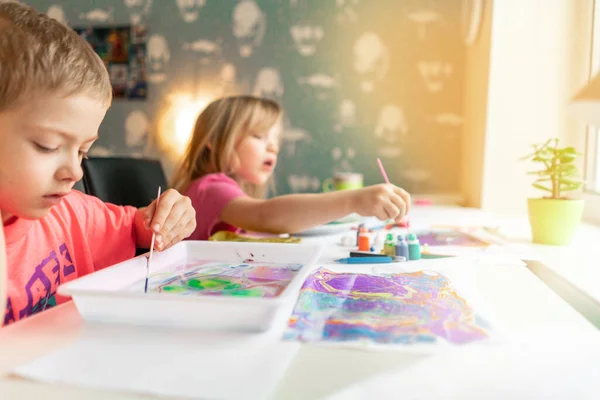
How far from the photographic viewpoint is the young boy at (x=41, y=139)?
0.65 m

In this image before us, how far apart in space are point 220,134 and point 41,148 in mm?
909

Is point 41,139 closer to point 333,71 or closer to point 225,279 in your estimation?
point 225,279

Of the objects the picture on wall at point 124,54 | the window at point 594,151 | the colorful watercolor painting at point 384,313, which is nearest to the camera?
the colorful watercolor painting at point 384,313

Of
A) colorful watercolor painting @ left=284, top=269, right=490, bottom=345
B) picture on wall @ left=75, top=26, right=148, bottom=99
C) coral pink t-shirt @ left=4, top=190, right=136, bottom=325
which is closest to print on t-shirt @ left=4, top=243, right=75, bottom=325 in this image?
coral pink t-shirt @ left=4, top=190, right=136, bottom=325

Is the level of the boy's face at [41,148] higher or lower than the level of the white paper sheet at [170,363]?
higher

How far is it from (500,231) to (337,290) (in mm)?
701

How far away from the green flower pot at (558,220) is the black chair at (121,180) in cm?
99

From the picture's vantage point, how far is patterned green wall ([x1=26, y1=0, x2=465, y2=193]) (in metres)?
2.22

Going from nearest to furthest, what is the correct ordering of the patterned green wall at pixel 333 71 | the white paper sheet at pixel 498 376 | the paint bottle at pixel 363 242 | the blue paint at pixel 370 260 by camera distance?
the white paper sheet at pixel 498 376
the blue paint at pixel 370 260
the paint bottle at pixel 363 242
the patterned green wall at pixel 333 71

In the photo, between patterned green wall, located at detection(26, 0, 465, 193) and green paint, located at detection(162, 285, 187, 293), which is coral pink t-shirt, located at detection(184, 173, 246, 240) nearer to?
green paint, located at detection(162, 285, 187, 293)

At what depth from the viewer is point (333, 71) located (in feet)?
7.50

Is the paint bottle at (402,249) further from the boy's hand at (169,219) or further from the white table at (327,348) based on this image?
the boy's hand at (169,219)

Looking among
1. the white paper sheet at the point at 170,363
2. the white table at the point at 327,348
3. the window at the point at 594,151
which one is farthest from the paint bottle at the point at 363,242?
the window at the point at 594,151

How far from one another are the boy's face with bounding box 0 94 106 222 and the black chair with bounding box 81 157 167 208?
62cm
